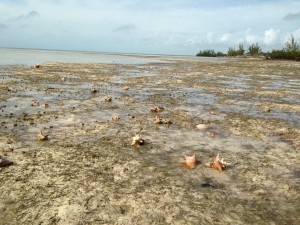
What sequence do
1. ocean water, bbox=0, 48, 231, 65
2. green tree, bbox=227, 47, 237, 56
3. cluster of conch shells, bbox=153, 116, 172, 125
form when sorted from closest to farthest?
1. cluster of conch shells, bbox=153, 116, 172, 125
2. ocean water, bbox=0, 48, 231, 65
3. green tree, bbox=227, 47, 237, 56

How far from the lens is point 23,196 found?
3.90 meters

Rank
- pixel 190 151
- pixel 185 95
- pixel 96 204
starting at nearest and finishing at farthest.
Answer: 1. pixel 96 204
2. pixel 190 151
3. pixel 185 95

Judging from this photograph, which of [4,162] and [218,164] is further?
[218,164]

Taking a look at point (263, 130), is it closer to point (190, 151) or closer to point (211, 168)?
point (190, 151)

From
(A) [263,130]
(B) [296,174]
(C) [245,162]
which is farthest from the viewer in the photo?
(A) [263,130]

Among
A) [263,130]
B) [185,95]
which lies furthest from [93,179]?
[185,95]

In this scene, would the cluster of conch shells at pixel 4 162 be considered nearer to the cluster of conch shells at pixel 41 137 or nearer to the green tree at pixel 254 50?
the cluster of conch shells at pixel 41 137

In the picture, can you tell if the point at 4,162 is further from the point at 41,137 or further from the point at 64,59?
the point at 64,59

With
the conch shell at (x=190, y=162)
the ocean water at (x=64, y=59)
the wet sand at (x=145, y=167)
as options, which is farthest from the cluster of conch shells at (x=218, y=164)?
the ocean water at (x=64, y=59)

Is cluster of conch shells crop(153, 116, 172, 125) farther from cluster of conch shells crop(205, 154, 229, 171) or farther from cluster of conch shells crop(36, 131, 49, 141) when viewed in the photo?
cluster of conch shells crop(205, 154, 229, 171)

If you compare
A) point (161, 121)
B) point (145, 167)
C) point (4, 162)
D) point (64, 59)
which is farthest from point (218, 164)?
point (64, 59)

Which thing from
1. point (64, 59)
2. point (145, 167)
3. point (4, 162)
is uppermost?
point (64, 59)

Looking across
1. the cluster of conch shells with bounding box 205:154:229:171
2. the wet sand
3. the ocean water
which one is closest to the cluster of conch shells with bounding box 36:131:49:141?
the wet sand

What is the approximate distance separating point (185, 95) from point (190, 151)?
7.37 meters
